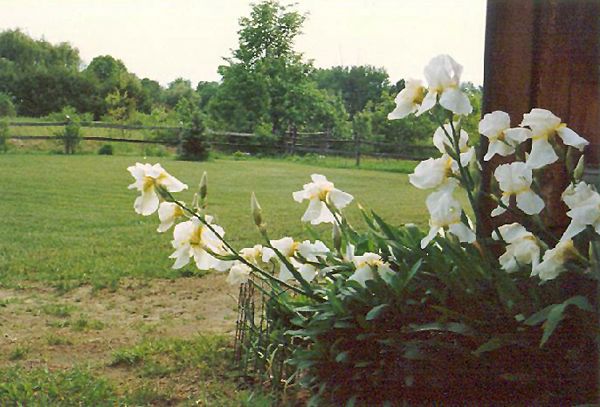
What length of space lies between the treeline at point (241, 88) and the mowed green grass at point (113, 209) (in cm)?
35

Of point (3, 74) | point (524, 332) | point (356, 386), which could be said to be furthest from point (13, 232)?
point (524, 332)

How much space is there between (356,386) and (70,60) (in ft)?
12.6

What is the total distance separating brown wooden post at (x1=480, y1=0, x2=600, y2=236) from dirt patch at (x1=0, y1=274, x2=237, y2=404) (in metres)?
0.84

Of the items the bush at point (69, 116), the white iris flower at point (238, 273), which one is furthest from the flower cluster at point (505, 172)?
the bush at point (69, 116)

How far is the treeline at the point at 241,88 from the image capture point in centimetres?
429

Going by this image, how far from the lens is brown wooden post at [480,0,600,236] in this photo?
125 centimetres

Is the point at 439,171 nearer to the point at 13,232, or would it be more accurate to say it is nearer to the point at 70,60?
the point at 13,232

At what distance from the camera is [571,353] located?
3.29 ft

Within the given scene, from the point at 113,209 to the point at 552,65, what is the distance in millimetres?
3270

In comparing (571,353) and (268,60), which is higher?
(268,60)

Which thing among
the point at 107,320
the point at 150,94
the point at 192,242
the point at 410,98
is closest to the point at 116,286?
the point at 107,320

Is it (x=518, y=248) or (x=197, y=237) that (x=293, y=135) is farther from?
(x=518, y=248)

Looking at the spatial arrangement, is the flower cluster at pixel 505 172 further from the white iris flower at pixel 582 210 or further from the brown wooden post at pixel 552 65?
the brown wooden post at pixel 552 65

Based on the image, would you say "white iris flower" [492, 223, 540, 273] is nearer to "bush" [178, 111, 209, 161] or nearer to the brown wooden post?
the brown wooden post
